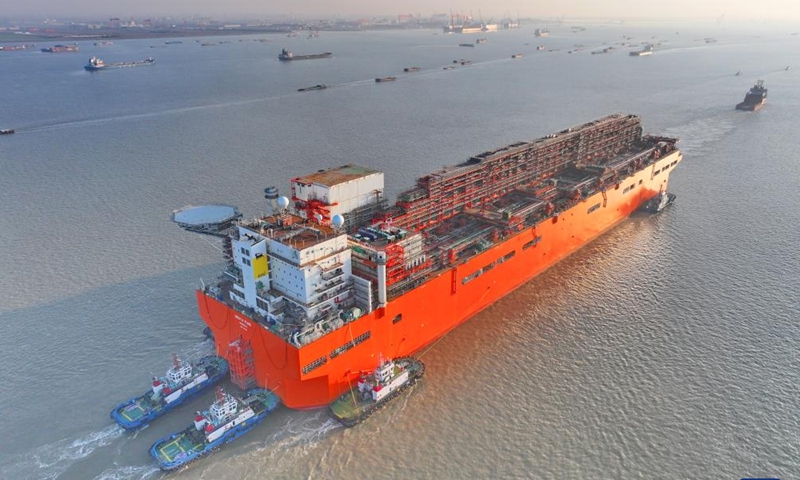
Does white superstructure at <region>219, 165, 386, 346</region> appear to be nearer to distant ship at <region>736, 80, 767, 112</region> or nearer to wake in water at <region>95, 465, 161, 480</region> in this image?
wake in water at <region>95, 465, 161, 480</region>

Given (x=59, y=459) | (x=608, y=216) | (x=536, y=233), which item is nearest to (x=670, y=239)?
(x=608, y=216)

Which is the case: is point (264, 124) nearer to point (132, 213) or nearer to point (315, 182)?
point (132, 213)

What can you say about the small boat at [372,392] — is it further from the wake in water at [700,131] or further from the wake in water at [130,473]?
the wake in water at [700,131]

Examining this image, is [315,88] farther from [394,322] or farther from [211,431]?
[211,431]

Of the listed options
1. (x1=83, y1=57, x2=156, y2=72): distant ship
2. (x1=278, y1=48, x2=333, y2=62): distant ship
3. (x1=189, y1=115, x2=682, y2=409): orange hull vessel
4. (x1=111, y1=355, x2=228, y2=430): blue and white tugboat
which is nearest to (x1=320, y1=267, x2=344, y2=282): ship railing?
(x1=189, y1=115, x2=682, y2=409): orange hull vessel

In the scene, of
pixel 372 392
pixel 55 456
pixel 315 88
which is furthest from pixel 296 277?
pixel 315 88

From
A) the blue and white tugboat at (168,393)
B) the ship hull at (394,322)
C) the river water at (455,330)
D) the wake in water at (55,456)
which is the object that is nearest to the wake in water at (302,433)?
the river water at (455,330)
